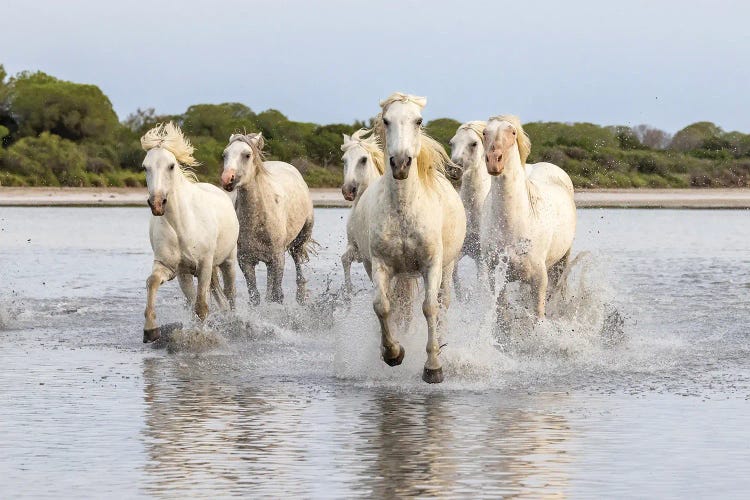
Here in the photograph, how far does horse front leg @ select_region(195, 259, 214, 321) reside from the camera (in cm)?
1305

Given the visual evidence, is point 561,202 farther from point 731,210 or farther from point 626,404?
point 731,210

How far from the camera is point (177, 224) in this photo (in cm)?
1279

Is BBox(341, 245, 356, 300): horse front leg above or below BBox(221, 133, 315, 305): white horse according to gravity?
below

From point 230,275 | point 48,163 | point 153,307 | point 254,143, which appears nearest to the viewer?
point 153,307

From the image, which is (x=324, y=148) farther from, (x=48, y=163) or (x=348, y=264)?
(x=348, y=264)

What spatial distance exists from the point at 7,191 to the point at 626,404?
146ft

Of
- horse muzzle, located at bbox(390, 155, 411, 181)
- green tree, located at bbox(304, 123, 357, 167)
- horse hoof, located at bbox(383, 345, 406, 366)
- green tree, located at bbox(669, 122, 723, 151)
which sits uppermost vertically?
green tree, located at bbox(669, 122, 723, 151)

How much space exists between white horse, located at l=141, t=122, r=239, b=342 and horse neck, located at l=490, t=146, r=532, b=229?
2732 millimetres

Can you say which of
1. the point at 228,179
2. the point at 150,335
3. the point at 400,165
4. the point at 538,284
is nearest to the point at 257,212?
the point at 228,179

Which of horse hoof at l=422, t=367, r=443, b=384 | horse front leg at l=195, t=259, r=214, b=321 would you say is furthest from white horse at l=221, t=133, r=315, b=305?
horse hoof at l=422, t=367, r=443, b=384

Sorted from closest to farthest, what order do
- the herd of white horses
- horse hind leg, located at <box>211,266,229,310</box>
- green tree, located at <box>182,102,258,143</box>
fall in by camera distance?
the herd of white horses
horse hind leg, located at <box>211,266,229,310</box>
green tree, located at <box>182,102,258,143</box>

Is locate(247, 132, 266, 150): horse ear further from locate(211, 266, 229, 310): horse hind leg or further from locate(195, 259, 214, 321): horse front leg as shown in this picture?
locate(195, 259, 214, 321): horse front leg

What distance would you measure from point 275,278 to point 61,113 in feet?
184

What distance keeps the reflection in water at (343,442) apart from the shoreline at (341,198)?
39661 mm
